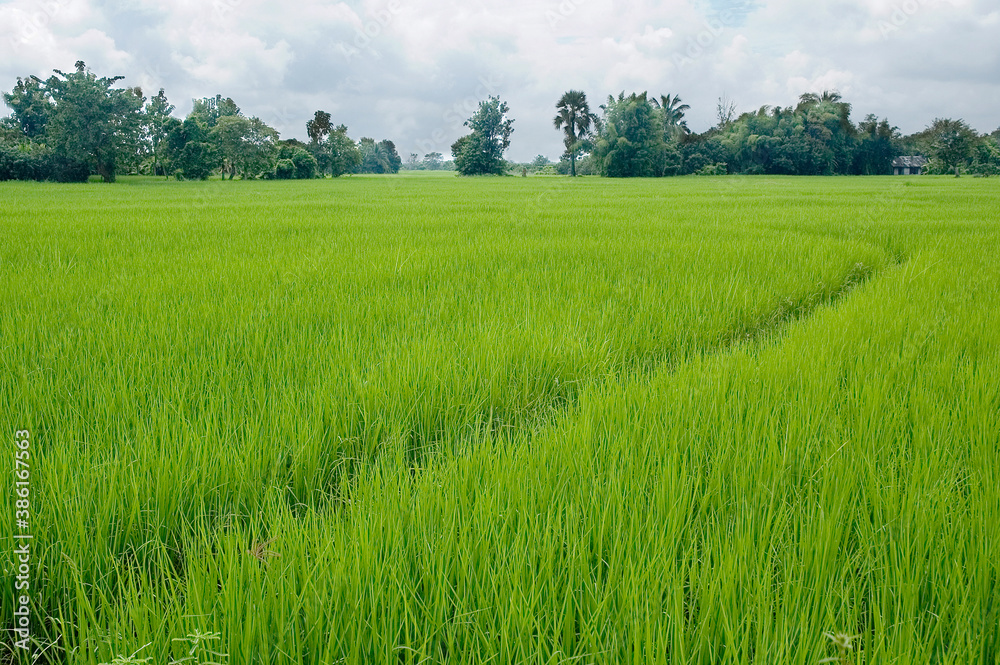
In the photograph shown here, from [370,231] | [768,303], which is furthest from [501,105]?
[768,303]

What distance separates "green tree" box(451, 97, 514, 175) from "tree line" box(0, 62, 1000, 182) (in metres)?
0.10

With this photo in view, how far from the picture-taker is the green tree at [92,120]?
27453 millimetres

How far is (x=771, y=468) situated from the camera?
141cm

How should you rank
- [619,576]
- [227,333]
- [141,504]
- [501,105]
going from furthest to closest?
1. [501,105]
2. [227,333]
3. [141,504]
4. [619,576]

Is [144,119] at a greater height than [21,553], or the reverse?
[144,119]

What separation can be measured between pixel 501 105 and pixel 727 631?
61.1m

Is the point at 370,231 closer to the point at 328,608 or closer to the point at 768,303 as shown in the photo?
the point at 768,303

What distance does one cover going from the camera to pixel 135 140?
2961 centimetres

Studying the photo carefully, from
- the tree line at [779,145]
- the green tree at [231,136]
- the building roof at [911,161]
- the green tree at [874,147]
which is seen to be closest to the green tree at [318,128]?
the green tree at [231,136]

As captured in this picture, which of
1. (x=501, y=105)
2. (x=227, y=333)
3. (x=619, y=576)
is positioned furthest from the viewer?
(x=501, y=105)

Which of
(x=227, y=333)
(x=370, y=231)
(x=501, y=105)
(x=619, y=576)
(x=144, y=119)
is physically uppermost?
(x=501, y=105)

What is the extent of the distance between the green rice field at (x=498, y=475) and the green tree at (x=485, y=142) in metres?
56.0

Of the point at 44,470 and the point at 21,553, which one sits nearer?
the point at 21,553

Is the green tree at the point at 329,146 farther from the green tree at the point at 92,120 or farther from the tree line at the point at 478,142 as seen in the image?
the green tree at the point at 92,120
